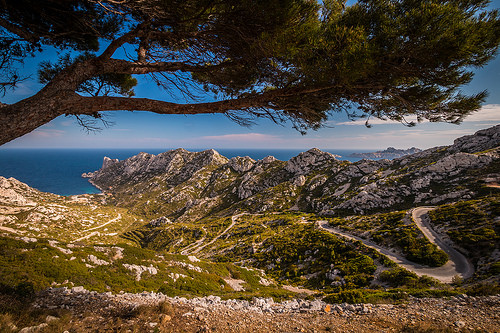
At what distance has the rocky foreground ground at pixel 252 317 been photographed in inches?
169

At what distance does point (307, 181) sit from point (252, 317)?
3504 inches

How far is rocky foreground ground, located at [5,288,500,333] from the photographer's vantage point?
14.0 feet

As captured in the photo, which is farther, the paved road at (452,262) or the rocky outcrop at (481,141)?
the rocky outcrop at (481,141)

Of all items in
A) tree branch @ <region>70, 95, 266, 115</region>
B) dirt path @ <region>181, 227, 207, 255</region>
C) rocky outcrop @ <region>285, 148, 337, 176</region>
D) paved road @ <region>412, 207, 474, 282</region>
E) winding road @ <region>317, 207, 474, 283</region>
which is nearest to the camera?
tree branch @ <region>70, 95, 266, 115</region>

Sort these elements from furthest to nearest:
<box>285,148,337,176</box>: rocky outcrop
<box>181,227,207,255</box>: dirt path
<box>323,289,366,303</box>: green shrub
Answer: <box>285,148,337,176</box>: rocky outcrop, <box>181,227,207,255</box>: dirt path, <box>323,289,366,303</box>: green shrub

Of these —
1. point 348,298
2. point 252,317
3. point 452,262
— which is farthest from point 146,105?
point 452,262

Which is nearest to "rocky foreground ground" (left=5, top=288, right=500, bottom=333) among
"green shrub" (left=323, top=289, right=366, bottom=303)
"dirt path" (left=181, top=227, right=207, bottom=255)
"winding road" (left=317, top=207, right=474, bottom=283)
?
"green shrub" (left=323, top=289, right=366, bottom=303)

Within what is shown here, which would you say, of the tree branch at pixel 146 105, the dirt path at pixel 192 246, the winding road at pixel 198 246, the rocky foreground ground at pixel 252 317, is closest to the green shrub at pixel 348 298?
the rocky foreground ground at pixel 252 317

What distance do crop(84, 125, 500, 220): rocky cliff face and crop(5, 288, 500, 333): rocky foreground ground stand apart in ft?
177

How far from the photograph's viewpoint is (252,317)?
5988 mm

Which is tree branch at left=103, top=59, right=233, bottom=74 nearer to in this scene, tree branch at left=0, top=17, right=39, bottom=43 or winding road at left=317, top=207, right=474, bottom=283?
tree branch at left=0, top=17, right=39, bottom=43

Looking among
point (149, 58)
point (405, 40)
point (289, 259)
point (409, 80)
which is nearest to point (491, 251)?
point (289, 259)

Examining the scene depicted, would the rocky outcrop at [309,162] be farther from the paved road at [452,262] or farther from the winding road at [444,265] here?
the winding road at [444,265]

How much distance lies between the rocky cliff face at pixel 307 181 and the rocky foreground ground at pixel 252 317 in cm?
5387
